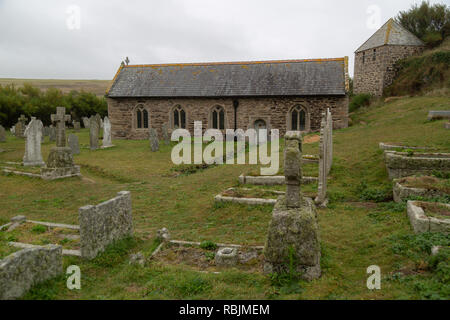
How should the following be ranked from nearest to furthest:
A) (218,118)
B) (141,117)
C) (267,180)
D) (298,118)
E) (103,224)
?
(103,224) < (267,180) < (298,118) < (218,118) < (141,117)

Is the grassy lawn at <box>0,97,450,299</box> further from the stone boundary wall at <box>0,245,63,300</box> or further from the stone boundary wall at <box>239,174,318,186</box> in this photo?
the stone boundary wall at <box>239,174,318,186</box>

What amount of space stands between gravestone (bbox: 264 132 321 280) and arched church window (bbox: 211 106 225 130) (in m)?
20.2

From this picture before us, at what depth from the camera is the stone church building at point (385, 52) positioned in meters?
28.4

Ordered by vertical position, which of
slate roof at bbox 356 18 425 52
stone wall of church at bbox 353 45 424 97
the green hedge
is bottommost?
the green hedge

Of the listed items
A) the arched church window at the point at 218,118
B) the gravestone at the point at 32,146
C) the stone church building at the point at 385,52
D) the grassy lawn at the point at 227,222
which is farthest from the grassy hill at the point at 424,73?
the gravestone at the point at 32,146

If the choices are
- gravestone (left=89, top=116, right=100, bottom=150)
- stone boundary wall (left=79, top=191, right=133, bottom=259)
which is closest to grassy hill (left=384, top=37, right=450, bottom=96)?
gravestone (left=89, top=116, right=100, bottom=150)

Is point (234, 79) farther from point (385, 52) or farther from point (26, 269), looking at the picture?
point (26, 269)

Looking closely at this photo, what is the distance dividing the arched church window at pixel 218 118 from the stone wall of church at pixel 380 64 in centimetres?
1494

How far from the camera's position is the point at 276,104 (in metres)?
23.5

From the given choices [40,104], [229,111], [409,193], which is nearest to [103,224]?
[409,193]

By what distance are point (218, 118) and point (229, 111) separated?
3.45 ft

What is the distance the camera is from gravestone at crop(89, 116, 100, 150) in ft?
65.3

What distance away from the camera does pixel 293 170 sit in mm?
4793

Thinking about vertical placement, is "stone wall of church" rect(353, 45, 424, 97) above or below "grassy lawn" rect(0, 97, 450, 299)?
above
